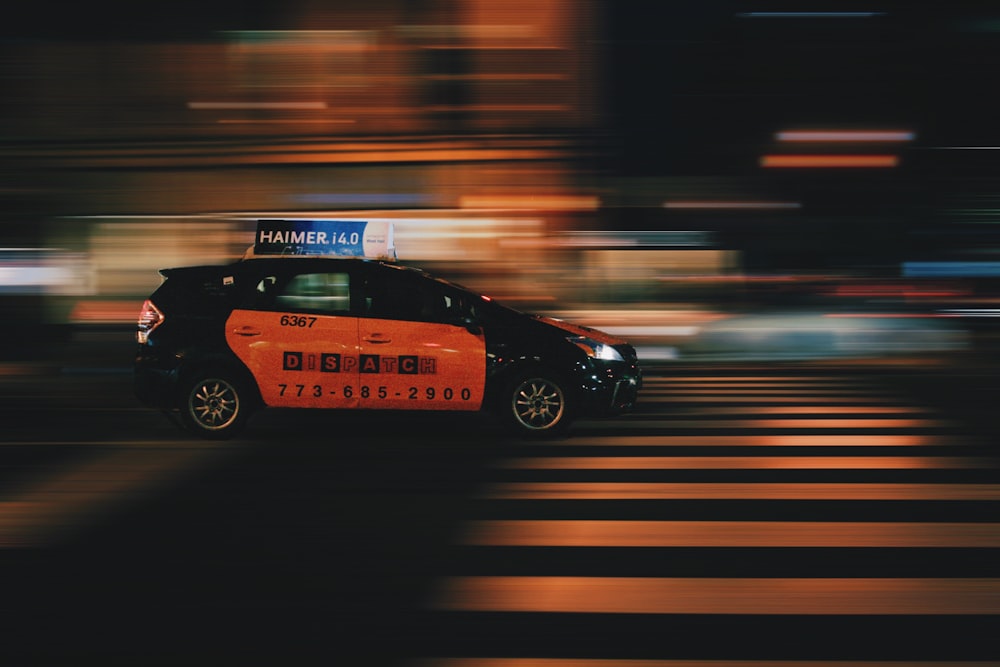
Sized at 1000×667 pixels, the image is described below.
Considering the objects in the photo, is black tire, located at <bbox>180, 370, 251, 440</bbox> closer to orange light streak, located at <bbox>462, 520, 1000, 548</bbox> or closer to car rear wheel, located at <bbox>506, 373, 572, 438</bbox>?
car rear wheel, located at <bbox>506, 373, 572, 438</bbox>

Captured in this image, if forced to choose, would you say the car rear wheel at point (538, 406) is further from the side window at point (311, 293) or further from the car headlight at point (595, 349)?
the side window at point (311, 293)

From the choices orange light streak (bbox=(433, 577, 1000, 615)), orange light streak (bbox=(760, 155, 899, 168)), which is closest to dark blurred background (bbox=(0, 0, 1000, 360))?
orange light streak (bbox=(760, 155, 899, 168))

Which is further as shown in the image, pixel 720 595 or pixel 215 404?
pixel 215 404

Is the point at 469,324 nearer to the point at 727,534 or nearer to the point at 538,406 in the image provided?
the point at 538,406

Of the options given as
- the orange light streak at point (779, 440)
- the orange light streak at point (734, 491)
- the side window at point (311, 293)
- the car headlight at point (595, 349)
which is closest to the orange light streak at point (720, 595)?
the orange light streak at point (734, 491)

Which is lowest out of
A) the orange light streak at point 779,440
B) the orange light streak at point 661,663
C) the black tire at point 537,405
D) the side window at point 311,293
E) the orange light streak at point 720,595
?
the orange light streak at point 661,663

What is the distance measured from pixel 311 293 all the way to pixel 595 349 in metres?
2.58

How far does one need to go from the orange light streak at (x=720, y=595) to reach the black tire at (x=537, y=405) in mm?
4441

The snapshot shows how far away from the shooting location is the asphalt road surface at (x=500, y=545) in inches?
169

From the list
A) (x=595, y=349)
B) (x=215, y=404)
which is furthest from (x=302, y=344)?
(x=595, y=349)

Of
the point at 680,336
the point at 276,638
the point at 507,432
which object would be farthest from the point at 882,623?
the point at 680,336

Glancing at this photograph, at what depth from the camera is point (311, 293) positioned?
9773 mm

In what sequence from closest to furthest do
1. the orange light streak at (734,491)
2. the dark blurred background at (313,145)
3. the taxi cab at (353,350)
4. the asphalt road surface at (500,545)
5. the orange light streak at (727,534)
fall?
the asphalt road surface at (500,545), the orange light streak at (727,534), the orange light streak at (734,491), the taxi cab at (353,350), the dark blurred background at (313,145)

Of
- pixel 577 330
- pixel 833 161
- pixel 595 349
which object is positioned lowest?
pixel 595 349
